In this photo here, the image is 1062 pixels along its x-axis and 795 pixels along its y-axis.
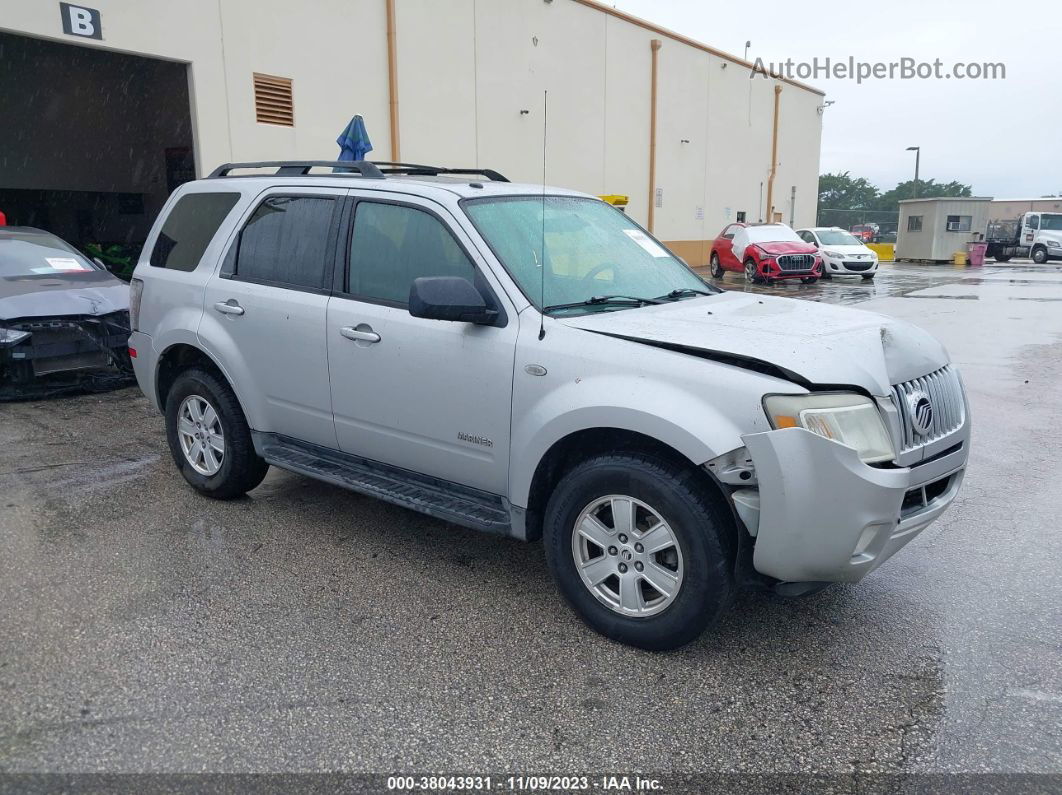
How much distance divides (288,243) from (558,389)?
206cm

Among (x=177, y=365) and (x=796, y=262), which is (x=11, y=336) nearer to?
(x=177, y=365)

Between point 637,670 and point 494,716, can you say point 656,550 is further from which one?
point 494,716

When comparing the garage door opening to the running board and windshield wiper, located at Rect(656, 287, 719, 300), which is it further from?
windshield wiper, located at Rect(656, 287, 719, 300)

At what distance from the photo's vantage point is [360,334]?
168 inches

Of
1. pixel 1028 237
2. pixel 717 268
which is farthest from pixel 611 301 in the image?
pixel 1028 237

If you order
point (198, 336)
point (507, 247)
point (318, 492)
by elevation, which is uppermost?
point (507, 247)

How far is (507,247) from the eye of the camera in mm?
4059

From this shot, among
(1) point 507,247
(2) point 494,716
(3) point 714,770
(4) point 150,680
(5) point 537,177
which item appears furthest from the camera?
(5) point 537,177

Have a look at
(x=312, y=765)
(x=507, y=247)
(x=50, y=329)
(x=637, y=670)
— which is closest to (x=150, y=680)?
(x=312, y=765)

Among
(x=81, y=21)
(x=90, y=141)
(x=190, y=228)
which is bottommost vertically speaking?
(x=190, y=228)

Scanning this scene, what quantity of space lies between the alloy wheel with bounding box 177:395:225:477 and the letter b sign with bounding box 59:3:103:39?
8.52 m

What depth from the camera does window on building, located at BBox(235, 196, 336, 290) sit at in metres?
4.64

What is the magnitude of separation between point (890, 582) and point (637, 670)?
1569mm

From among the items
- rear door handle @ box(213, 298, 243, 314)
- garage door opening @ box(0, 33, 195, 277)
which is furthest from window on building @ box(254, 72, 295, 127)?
rear door handle @ box(213, 298, 243, 314)
